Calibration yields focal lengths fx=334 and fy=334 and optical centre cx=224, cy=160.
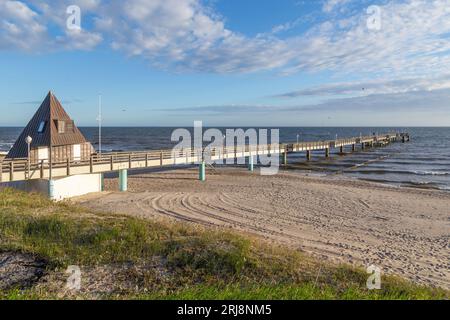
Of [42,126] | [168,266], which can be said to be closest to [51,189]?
[42,126]

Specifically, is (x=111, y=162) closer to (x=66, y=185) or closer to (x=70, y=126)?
(x=66, y=185)

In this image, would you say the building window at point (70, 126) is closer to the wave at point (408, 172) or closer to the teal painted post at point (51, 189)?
the teal painted post at point (51, 189)

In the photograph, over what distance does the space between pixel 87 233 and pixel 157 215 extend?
711 cm

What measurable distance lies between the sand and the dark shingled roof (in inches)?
180

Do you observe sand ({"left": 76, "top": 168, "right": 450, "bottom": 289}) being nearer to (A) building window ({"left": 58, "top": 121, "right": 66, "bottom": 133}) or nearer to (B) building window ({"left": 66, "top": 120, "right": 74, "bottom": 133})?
(B) building window ({"left": 66, "top": 120, "right": 74, "bottom": 133})

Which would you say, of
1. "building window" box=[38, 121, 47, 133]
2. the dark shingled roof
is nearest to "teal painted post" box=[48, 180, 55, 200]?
the dark shingled roof

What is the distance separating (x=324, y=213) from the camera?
55.6 ft

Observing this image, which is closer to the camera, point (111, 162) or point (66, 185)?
point (66, 185)

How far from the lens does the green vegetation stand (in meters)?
5.31

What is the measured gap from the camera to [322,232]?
43.9 ft

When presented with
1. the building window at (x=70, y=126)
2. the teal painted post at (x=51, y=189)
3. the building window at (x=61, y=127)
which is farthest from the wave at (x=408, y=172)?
the teal painted post at (x=51, y=189)

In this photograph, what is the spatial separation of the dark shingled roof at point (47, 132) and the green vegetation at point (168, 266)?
14.5 meters

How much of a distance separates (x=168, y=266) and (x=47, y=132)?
19.9 meters

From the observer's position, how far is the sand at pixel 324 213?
1084cm
